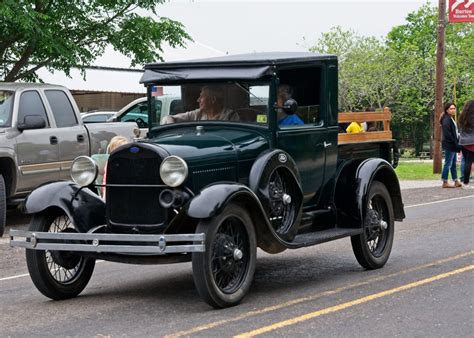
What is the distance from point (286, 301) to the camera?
7.60 m

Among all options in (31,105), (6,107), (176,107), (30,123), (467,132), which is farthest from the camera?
Answer: (467,132)

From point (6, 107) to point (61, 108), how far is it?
3.71 ft

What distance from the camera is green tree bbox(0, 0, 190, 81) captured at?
17.8m

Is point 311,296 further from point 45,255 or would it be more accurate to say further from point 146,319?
point 45,255

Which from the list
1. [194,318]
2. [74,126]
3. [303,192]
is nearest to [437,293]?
[303,192]

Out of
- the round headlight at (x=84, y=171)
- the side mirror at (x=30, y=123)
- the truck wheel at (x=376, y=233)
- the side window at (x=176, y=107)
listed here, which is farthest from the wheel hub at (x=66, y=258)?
the side mirror at (x=30, y=123)

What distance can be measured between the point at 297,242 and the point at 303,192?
698 mm

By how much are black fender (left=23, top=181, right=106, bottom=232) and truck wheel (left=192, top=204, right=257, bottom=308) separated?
4.14 ft

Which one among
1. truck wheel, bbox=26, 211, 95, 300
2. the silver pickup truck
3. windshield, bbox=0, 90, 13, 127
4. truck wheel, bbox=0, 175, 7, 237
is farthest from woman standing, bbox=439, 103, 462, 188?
truck wheel, bbox=26, 211, 95, 300

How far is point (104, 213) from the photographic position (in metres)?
8.09

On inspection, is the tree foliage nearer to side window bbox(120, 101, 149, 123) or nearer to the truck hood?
side window bbox(120, 101, 149, 123)

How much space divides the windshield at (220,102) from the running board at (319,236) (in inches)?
44.9

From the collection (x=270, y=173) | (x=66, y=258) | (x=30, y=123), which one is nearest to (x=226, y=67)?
(x=270, y=173)

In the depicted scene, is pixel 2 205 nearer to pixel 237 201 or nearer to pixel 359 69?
pixel 237 201
